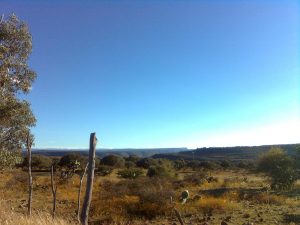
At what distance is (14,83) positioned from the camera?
580 inches

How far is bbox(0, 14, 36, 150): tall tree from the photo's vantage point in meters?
14.1

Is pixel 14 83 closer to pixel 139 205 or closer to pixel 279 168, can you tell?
pixel 139 205

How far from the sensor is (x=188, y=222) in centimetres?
1545

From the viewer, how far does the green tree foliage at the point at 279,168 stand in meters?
27.8

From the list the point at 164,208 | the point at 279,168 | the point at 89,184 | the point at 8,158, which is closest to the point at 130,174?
the point at 279,168

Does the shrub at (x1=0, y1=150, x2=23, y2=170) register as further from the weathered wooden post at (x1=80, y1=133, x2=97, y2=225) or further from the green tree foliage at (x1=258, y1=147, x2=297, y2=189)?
the green tree foliage at (x1=258, y1=147, x2=297, y2=189)

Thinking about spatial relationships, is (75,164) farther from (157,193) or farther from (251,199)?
(251,199)

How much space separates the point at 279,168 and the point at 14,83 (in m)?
21.0

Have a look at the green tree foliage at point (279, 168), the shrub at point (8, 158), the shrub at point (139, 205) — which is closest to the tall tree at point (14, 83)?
the shrub at point (8, 158)

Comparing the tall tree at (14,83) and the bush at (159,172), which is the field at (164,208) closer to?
the tall tree at (14,83)

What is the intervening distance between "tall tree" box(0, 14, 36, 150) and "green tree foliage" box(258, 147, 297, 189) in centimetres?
1898

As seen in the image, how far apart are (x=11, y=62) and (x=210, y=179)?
945 inches

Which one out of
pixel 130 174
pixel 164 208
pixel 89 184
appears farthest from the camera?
pixel 130 174

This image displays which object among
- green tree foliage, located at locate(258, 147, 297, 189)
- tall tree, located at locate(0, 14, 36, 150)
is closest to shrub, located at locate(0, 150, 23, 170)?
tall tree, located at locate(0, 14, 36, 150)
